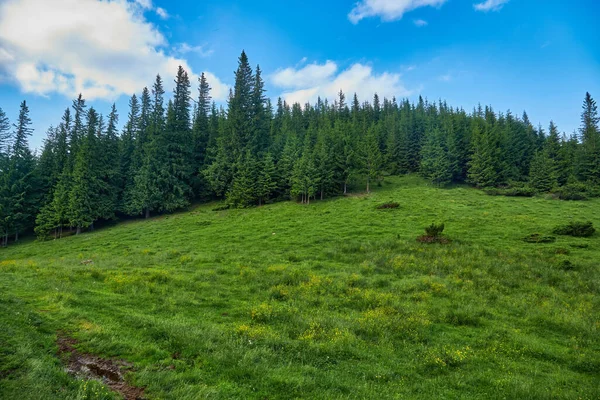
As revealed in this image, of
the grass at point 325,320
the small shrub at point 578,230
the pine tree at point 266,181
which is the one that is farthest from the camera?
the pine tree at point 266,181

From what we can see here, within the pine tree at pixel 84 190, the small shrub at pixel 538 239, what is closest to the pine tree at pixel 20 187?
the pine tree at pixel 84 190

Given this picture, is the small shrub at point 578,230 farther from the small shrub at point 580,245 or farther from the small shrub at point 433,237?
the small shrub at point 433,237

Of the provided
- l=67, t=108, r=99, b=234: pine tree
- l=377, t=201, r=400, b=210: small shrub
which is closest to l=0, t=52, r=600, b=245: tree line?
l=67, t=108, r=99, b=234: pine tree

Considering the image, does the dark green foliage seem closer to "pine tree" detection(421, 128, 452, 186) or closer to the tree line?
the tree line

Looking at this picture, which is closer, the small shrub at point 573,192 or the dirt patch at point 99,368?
the dirt patch at point 99,368

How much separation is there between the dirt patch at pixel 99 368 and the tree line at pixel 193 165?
45026mm

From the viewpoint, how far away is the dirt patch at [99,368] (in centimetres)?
683

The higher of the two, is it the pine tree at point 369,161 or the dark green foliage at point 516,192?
the pine tree at point 369,161

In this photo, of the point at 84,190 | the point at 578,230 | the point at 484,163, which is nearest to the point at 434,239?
the point at 578,230

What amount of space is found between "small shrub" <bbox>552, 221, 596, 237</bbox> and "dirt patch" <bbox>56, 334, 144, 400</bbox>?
33.6 meters

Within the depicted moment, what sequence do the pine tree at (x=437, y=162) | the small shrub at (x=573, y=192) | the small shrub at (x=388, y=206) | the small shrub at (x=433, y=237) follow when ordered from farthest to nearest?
the pine tree at (x=437, y=162), the small shrub at (x=573, y=192), the small shrub at (x=388, y=206), the small shrub at (x=433, y=237)

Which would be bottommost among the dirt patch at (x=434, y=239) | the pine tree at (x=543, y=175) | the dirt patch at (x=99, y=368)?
the dirt patch at (x=99, y=368)

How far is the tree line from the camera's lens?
174ft

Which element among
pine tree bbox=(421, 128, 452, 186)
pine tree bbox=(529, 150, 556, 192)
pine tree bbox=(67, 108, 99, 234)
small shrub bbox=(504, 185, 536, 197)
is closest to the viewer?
pine tree bbox=(67, 108, 99, 234)
